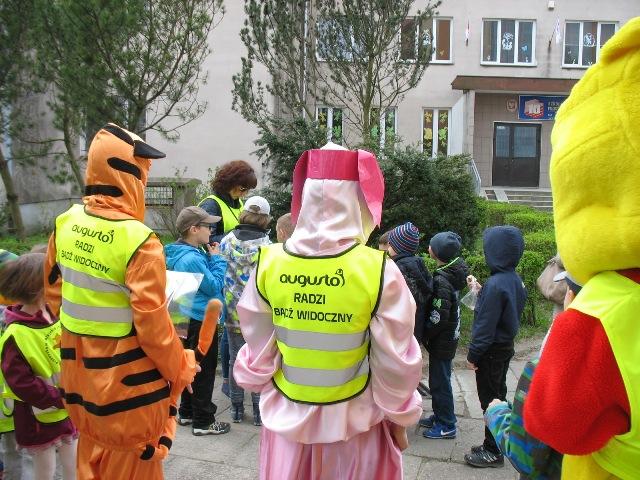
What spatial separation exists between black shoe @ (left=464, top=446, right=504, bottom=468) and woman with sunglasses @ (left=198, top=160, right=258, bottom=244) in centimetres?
277

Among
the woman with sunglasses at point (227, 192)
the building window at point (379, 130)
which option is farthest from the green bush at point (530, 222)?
the woman with sunglasses at point (227, 192)

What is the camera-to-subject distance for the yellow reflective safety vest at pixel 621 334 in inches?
59.6

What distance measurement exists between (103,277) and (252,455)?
2250mm

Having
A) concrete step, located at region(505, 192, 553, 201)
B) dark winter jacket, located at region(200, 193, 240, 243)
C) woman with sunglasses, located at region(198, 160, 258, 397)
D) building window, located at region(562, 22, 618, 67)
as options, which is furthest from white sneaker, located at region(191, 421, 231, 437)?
building window, located at region(562, 22, 618, 67)

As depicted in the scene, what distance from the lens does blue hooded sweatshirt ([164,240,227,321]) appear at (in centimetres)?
443

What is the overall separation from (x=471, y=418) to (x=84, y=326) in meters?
3.52

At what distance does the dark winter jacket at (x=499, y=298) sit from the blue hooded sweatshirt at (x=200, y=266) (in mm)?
2009

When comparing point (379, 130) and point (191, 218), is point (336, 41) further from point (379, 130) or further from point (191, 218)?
point (191, 218)

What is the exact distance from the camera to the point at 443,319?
15.2 feet

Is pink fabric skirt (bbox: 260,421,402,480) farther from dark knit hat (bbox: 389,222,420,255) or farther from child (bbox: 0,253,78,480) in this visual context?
dark knit hat (bbox: 389,222,420,255)

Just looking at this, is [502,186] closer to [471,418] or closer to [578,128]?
[471,418]

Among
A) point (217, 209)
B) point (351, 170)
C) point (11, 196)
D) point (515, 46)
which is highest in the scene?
point (515, 46)

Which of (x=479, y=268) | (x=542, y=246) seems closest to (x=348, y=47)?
(x=542, y=246)

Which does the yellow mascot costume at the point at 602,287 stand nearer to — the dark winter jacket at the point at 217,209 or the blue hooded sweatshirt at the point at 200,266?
the blue hooded sweatshirt at the point at 200,266
